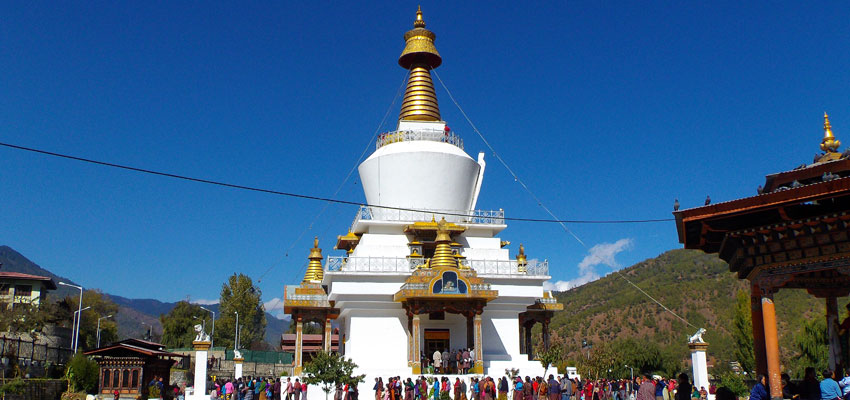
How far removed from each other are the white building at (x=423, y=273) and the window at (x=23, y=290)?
35.0 metres

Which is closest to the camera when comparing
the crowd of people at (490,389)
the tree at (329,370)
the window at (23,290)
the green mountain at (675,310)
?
the tree at (329,370)

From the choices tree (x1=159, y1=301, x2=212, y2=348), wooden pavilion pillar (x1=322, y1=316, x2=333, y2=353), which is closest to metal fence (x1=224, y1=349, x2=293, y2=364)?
tree (x1=159, y1=301, x2=212, y2=348)

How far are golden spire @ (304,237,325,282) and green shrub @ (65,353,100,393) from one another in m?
10.9

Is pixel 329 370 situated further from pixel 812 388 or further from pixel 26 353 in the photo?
pixel 26 353

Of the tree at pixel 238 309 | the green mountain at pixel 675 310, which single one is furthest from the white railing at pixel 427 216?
the tree at pixel 238 309

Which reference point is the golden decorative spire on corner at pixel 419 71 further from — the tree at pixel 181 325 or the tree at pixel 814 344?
the tree at pixel 181 325

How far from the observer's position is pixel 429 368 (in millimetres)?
26562

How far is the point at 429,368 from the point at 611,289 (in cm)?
6744

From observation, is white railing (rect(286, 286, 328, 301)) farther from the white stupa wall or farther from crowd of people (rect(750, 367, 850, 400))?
crowd of people (rect(750, 367, 850, 400))

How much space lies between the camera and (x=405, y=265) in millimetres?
29406

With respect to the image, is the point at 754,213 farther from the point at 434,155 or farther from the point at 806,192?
the point at 434,155

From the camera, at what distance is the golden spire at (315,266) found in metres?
34.4

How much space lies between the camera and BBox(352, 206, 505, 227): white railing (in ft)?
103

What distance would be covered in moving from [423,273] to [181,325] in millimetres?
49614
